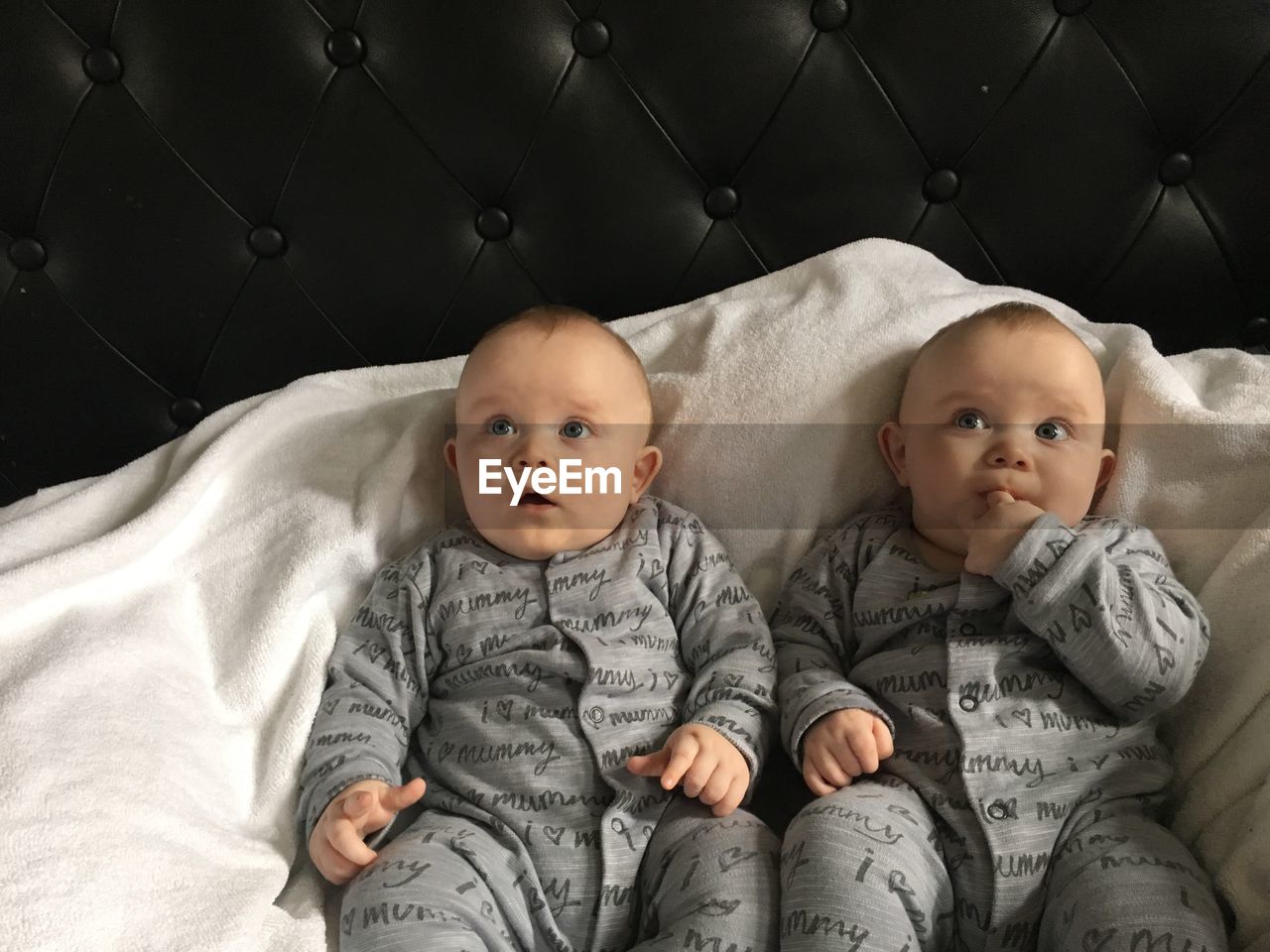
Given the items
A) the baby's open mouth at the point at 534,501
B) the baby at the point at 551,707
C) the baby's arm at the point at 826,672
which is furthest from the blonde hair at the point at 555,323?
the baby's arm at the point at 826,672

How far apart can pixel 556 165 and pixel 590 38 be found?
142mm

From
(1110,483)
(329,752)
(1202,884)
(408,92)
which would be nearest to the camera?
(1202,884)

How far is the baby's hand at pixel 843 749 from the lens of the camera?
791 millimetres

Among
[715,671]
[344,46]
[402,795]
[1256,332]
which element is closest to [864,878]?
[715,671]

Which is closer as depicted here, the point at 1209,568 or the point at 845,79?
the point at 1209,568

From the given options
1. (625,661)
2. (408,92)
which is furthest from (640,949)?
(408,92)

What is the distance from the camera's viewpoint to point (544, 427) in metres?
0.90

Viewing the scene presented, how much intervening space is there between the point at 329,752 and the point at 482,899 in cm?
19

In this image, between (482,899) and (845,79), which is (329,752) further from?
(845,79)

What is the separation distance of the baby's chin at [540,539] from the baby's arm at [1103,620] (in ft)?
1.27

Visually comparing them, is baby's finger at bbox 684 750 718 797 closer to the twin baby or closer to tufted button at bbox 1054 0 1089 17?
the twin baby

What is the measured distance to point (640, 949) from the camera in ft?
2.29

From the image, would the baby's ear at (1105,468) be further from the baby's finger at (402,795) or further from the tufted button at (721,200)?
the baby's finger at (402,795)

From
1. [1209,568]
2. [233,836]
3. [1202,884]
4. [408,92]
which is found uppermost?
[408,92]
